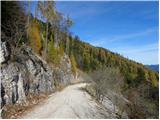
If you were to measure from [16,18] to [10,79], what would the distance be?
5.35 metres

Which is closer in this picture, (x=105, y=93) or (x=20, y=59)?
(x=20, y=59)

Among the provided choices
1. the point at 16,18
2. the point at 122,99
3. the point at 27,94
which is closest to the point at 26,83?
the point at 27,94

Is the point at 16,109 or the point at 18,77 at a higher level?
the point at 18,77

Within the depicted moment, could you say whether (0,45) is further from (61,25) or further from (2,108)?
(61,25)

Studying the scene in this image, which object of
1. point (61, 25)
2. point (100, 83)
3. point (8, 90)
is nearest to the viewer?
point (8, 90)

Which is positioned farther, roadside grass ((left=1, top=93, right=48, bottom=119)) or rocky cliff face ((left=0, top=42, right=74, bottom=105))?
rocky cliff face ((left=0, top=42, right=74, bottom=105))

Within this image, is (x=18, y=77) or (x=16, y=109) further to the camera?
(x=18, y=77)

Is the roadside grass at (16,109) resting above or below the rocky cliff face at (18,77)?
below

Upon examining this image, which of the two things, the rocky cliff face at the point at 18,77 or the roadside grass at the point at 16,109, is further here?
the rocky cliff face at the point at 18,77

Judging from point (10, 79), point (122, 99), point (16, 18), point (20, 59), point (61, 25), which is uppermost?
point (61, 25)

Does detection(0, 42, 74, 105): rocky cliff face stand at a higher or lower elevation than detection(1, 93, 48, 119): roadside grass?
higher

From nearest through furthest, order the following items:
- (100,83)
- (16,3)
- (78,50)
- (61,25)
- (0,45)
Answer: (0,45), (16,3), (100,83), (61,25), (78,50)

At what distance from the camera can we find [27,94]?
18.0m

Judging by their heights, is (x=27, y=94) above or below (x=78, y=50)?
below
